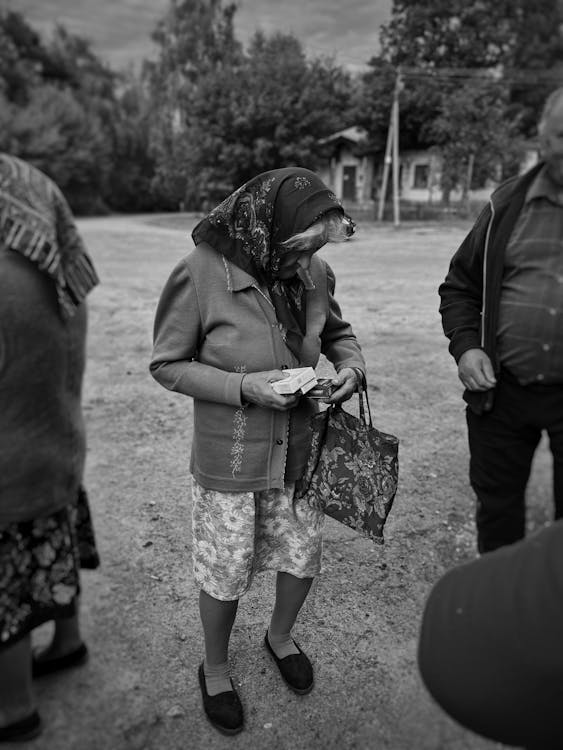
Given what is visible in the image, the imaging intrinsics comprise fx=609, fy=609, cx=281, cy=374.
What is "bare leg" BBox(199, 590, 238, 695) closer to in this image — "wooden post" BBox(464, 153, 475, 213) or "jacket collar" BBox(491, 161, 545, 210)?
"jacket collar" BBox(491, 161, 545, 210)

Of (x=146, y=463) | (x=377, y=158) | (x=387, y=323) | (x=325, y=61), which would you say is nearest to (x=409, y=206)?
(x=377, y=158)

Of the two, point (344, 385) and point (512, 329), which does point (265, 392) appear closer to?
point (344, 385)

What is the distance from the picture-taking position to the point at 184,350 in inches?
71.2

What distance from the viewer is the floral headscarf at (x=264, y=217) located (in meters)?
1.75

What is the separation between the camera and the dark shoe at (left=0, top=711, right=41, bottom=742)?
1829 millimetres

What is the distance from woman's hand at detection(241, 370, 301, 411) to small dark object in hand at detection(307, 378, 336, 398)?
9 cm

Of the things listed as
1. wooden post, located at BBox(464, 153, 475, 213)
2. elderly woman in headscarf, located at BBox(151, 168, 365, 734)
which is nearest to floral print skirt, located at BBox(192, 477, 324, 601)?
elderly woman in headscarf, located at BBox(151, 168, 365, 734)

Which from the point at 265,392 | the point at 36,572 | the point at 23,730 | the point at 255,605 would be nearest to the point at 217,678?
the point at 255,605

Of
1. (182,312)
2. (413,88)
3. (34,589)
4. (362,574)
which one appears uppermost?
(413,88)

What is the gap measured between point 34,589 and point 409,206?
26.8 metres

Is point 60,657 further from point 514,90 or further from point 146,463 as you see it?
point 514,90

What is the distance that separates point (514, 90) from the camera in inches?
1298

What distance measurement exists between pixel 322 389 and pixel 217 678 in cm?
107

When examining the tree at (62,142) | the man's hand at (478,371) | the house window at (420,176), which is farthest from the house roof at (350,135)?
the man's hand at (478,371)
